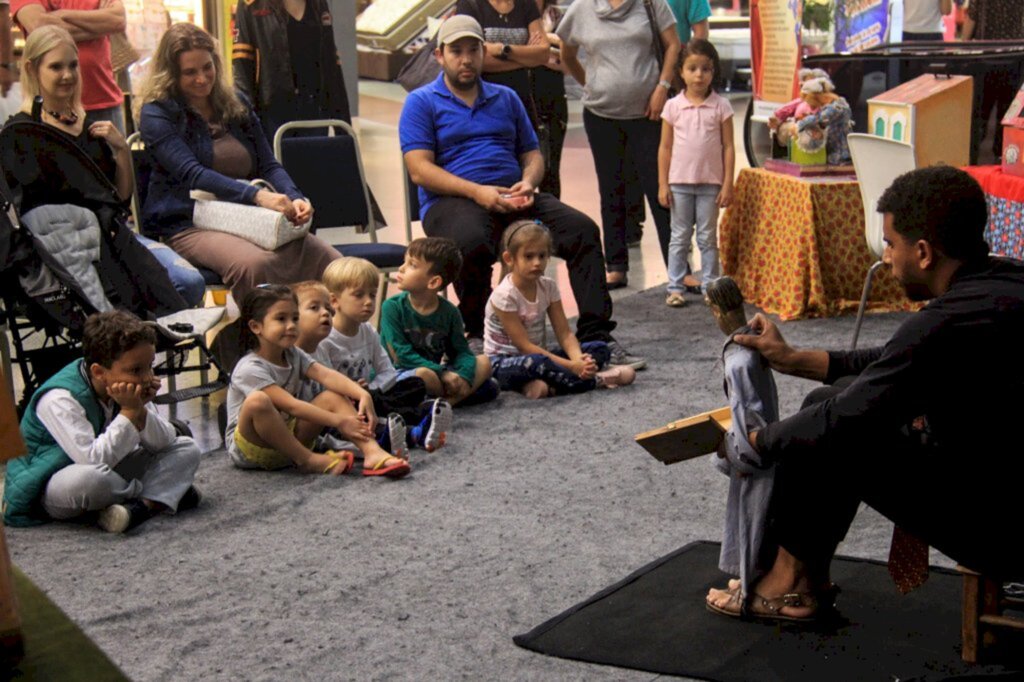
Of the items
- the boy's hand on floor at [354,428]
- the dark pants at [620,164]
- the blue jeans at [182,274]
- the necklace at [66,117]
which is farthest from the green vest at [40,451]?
the dark pants at [620,164]

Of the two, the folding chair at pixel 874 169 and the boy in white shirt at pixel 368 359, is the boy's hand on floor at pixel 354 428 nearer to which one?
the boy in white shirt at pixel 368 359

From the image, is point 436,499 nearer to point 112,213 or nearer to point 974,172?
point 112,213

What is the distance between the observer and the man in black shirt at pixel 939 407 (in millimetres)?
2656

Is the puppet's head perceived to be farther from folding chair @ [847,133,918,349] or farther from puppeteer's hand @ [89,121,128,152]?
puppeteer's hand @ [89,121,128,152]

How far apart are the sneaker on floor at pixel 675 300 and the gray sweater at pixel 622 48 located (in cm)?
86

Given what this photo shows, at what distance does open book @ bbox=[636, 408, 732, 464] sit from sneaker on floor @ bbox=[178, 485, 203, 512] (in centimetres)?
153

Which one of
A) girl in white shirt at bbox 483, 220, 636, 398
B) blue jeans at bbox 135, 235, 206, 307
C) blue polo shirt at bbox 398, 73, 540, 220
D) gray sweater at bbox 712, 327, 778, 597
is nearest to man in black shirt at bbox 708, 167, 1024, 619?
gray sweater at bbox 712, 327, 778, 597

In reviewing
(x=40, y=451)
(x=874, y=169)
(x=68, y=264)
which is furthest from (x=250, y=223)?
(x=874, y=169)

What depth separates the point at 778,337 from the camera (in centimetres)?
304

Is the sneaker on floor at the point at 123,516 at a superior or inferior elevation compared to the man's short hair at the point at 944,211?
inferior

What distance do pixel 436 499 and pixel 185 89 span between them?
78.1 inches

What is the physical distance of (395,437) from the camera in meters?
4.38

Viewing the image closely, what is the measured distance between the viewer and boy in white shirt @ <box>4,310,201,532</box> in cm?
374

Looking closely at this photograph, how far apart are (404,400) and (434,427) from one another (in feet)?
0.65
